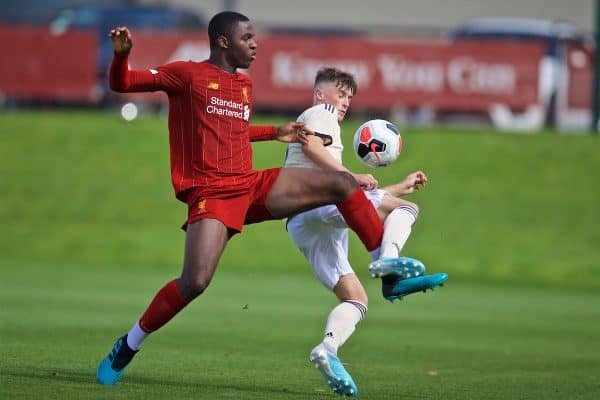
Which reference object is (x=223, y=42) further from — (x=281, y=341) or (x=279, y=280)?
(x=279, y=280)

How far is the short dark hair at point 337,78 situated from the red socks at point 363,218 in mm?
945

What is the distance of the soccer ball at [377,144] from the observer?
9375 millimetres

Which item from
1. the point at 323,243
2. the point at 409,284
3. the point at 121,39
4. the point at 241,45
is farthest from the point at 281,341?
the point at 121,39

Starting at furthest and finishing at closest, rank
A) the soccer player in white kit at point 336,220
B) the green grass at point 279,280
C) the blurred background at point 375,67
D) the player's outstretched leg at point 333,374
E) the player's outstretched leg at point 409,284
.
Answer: the blurred background at point 375,67 → the green grass at point 279,280 → the soccer player in white kit at point 336,220 → the player's outstretched leg at point 409,284 → the player's outstretched leg at point 333,374

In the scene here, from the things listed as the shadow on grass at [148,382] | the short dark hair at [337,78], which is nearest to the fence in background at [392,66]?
the short dark hair at [337,78]

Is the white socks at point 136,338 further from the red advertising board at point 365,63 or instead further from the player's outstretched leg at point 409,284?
the red advertising board at point 365,63

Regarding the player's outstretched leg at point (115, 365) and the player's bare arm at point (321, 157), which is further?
the player's bare arm at point (321, 157)

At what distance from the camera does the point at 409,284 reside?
837cm

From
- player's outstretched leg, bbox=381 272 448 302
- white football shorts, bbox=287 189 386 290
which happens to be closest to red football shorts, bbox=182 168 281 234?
white football shorts, bbox=287 189 386 290

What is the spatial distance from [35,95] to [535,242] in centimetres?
1113

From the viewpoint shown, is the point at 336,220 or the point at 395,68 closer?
the point at 336,220

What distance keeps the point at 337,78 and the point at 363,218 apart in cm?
116

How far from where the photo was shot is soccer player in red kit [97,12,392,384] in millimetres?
8539

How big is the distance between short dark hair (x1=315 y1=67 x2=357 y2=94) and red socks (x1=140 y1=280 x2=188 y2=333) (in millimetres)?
Result: 1911
